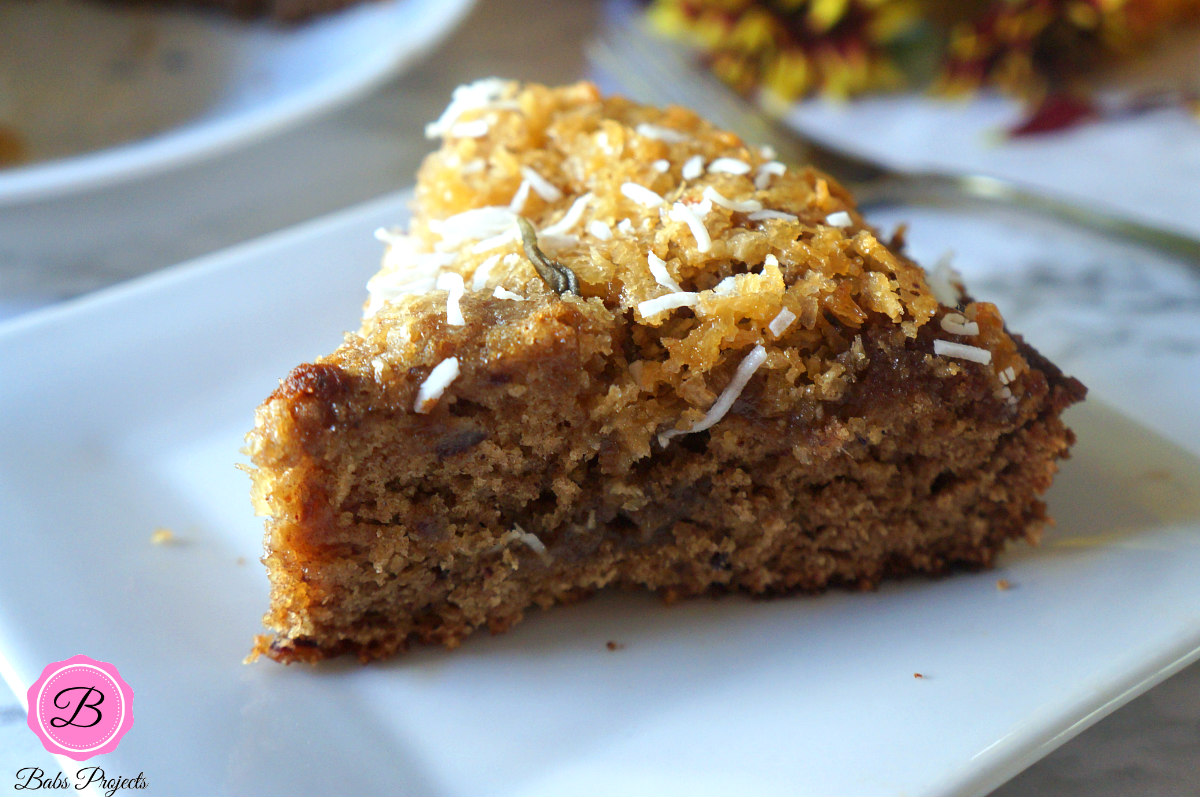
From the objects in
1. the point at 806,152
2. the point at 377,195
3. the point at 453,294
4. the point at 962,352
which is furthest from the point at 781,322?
the point at 377,195

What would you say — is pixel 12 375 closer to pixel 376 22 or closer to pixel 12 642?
pixel 12 642

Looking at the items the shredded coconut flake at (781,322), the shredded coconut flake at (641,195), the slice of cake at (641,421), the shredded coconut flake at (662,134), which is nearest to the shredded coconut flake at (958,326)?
the slice of cake at (641,421)

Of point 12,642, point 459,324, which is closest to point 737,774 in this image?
point 459,324

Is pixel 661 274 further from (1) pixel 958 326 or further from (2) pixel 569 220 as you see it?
(1) pixel 958 326

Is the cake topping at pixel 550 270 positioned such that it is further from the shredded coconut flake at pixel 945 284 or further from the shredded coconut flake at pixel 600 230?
the shredded coconut flake at pixel 945 284

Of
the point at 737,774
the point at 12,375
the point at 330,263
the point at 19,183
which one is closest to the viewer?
the point at 737,774

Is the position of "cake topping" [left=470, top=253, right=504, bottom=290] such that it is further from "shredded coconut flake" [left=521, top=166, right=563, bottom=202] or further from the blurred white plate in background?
the blurred white plate in background
